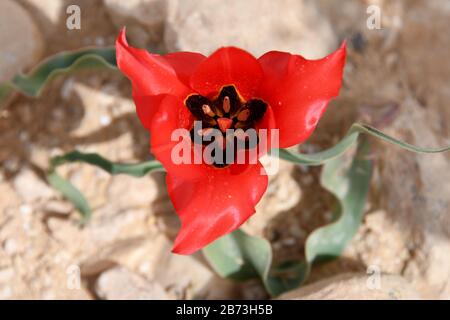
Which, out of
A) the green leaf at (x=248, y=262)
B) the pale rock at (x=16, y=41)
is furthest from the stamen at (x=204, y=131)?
the pale rock at (x=16, y=41)

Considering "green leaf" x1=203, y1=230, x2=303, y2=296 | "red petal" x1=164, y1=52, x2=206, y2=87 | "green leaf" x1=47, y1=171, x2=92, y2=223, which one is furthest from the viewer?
"green leaf" x1=47, y1=171, x2=92, y2=223

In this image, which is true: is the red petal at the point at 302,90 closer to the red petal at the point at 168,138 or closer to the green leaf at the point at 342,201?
the red petal at the point at 168,138

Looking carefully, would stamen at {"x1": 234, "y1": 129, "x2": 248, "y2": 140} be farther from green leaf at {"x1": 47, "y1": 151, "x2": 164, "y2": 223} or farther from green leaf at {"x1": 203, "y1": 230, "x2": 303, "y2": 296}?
green leaf at {"x1": 203, "y1": 230, "x2": 303, "y2": 296}

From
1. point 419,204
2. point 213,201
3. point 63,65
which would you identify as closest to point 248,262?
point 419,204

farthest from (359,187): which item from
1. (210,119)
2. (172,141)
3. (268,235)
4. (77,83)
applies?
(77,83)

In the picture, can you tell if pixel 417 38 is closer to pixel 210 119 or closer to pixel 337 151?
pixel 337 151

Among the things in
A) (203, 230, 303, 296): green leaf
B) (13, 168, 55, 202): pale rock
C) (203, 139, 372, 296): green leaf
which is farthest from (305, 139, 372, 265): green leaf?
(13, 168, 55, 202): pale rock

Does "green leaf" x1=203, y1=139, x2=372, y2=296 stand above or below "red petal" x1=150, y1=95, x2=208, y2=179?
below

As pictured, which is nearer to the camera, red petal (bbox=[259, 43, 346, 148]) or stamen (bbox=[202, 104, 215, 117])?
red petal (bbox=[259, 43, 346, 148])
